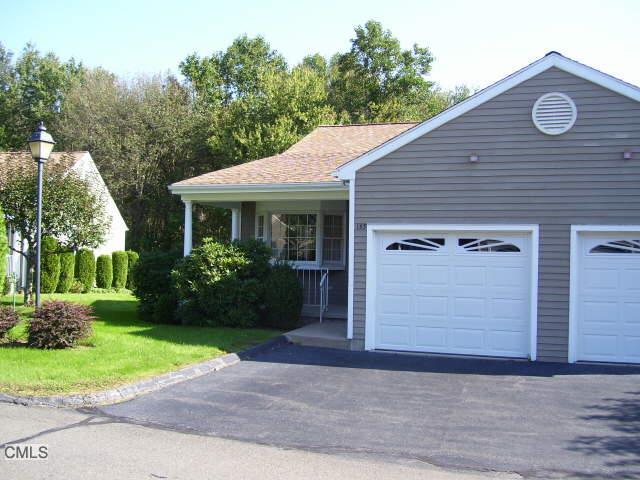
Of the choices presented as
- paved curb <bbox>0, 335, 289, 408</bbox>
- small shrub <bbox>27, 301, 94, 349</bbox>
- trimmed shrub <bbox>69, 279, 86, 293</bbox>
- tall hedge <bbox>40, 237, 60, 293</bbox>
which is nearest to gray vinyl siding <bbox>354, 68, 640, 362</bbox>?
paved curb <bbox>0, 335, 289, 408</bbox>

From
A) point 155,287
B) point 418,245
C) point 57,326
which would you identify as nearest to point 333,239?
point 155,287

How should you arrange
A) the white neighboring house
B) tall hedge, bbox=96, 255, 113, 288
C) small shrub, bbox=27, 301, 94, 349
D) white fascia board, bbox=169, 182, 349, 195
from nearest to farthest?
1. small shrub, bbox=27, 301, 94, 349
2. white fascia board, bbox=169, 182, 349, 195
3. the white neighboring house
4. tall hedge, bbox=96, 255, 113, 288

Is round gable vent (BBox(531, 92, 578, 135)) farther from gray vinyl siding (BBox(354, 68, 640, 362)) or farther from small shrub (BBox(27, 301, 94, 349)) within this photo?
small shrub (BBox(27, 301, 94, 349))

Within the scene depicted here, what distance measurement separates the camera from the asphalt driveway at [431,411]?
5.96m

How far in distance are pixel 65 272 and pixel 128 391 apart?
15.7 meters

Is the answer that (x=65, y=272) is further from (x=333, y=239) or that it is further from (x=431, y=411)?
(x=431, y=411)

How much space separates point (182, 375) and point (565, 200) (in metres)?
7.03

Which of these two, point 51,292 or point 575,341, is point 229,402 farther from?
point 51,292

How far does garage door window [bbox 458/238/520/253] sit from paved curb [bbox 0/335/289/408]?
4.63 meters

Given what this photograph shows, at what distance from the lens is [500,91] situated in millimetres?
10883

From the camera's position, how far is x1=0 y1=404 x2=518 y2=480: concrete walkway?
5242 millimetres

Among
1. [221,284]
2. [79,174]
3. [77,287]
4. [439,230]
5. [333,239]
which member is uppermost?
[79,174]

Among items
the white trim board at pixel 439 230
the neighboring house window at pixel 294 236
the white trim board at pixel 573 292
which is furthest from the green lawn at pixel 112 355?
the white trim board at pixel 573 292

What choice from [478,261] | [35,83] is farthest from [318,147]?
[35,83]
